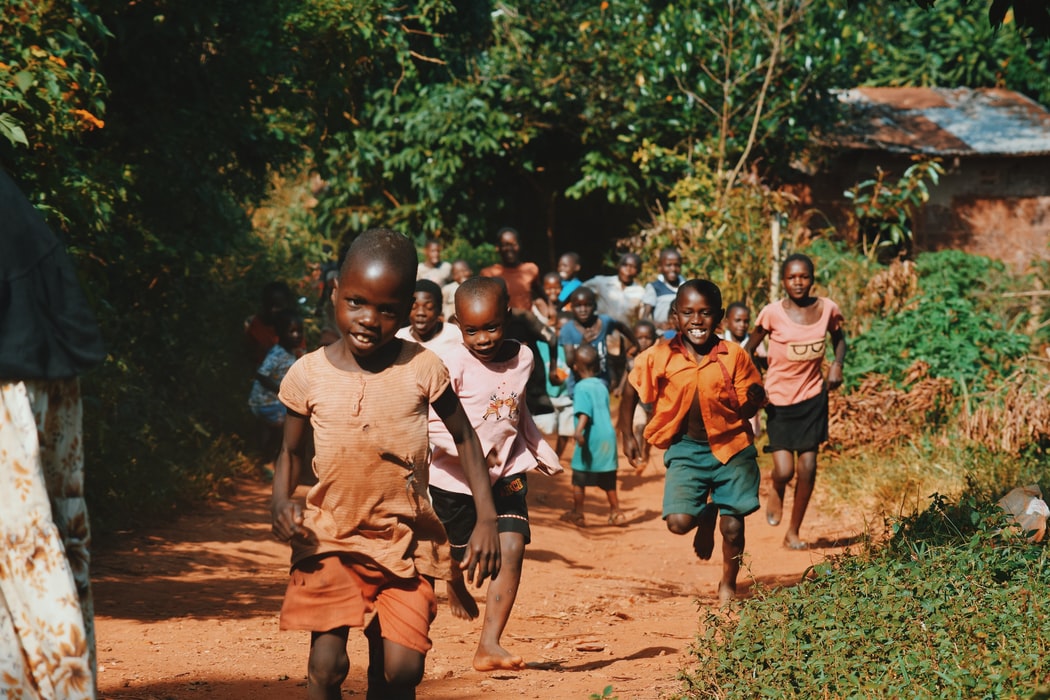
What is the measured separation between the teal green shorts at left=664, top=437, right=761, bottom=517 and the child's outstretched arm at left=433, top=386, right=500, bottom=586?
2754 millimetres

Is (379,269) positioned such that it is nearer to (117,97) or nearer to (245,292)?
(117,97)

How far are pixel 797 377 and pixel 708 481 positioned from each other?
2.15 m

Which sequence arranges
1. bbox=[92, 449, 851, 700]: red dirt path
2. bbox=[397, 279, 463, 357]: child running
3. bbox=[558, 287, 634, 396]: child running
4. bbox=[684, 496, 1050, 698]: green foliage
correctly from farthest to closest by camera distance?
1. bbox=[558, 287, 634, 396]: child running
2. bbox=[397, 279, 463, 357]: child running
3. bbox=[92, 449, 851, 700]: red dirt path
4. bbox=[684, 496, 1050, 698]: green foliage

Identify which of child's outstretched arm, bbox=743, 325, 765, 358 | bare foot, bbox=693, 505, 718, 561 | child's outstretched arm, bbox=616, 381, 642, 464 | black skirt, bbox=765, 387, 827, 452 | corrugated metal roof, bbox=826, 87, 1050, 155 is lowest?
bare foot, bbox=693, 505, 718, 561

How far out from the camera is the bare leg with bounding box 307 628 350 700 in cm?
420

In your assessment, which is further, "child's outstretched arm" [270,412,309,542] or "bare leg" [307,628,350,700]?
"bare leg" [307,628,350,700]

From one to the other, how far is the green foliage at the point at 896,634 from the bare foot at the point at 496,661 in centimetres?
94

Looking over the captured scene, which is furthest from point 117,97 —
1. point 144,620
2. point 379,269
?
point 379,269

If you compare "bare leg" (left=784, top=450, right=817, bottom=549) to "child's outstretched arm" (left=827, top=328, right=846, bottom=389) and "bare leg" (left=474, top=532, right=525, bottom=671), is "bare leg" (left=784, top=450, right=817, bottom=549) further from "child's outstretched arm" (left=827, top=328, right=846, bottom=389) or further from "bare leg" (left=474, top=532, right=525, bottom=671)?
"bare leg" (left=474, top=532, right=525, bottom=671)

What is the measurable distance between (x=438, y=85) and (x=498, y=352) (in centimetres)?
1294

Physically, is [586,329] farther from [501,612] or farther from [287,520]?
[287,520]

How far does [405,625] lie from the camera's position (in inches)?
168

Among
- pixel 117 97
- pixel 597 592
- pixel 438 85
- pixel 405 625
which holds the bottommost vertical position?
pixel 597 592

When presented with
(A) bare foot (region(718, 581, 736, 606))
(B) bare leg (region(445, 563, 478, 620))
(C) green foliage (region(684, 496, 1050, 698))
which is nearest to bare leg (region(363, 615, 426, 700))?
(C) green foliage (region(684, 496, 1050, 698))
